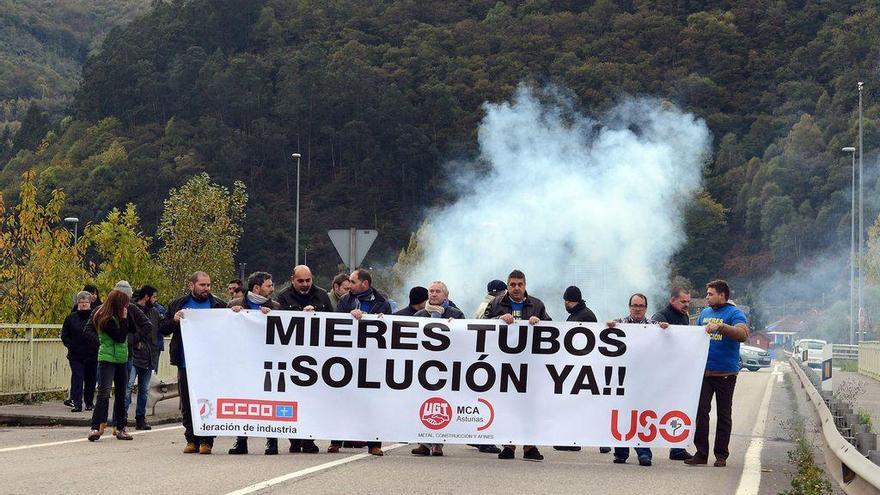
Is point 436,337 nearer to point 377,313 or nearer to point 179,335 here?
point 377,313

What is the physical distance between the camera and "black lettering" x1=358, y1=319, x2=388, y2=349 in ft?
48.0

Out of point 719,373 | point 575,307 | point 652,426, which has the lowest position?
point 652,426

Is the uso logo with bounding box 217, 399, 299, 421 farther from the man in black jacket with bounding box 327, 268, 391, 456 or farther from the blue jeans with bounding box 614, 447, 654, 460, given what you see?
the blue jeans with bounding box 614, 447, 654, 460

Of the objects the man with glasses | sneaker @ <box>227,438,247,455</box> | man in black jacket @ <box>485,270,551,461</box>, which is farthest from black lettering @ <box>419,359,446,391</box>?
sneaker @ <box>227,438,247,455</box>

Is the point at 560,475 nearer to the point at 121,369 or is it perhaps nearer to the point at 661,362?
the point at 661,362

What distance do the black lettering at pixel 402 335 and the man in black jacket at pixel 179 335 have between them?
2.01 metres

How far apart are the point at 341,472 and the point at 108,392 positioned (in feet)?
15.1

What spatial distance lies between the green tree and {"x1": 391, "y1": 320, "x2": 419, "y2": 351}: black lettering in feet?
130

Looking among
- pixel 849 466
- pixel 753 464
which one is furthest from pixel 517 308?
pixel 849 466

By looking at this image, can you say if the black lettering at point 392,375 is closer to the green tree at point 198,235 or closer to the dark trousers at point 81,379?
the dark trousers at point 81,379

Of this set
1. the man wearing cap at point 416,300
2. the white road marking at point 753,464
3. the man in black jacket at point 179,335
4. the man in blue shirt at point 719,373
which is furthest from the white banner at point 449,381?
the white road marking at point 753,464

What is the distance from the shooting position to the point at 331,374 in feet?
47.9

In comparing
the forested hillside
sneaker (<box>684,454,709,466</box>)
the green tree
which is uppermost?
the forested hillside

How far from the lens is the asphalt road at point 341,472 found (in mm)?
11445
